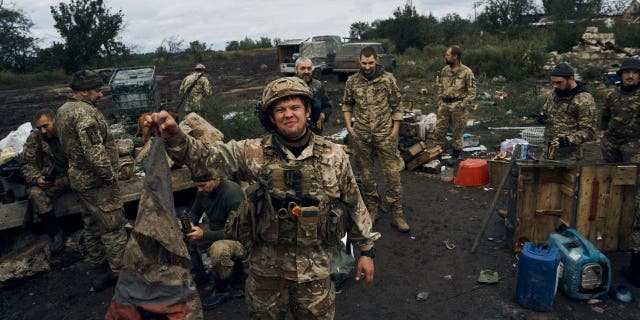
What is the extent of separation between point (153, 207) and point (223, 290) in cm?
226

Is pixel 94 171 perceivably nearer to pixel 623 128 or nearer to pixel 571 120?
pixel 571 120

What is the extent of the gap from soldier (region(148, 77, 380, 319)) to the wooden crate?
2.70 m

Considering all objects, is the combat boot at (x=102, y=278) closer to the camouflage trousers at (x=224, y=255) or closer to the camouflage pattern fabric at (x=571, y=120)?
the camouflage trousers at (x=224, y=255)

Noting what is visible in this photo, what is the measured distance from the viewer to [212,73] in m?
25.4

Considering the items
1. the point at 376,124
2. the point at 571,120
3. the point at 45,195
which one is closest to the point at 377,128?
the point at 376,124

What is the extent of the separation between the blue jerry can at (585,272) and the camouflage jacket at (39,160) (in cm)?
554

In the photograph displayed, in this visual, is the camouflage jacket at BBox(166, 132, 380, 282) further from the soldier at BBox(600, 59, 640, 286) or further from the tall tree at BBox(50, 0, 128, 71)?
the tall tree at BBox(50, 0, 128, 71)

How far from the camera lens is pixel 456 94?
7930mm

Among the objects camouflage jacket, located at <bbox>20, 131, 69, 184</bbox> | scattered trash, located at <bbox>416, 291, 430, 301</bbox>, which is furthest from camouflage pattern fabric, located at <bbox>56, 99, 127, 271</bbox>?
scattered trash, located at <bbox>416, 291, 430, 301</bbox>

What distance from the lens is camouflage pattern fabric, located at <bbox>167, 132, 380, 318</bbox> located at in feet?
8.22

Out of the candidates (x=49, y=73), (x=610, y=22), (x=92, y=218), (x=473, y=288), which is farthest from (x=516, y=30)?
(x=49, y=73)

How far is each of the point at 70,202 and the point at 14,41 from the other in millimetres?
29690

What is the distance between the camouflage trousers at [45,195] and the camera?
525cm

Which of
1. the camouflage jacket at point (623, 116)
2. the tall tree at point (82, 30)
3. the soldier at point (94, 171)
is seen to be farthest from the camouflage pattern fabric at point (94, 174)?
the tall tree at point (82, 30)
